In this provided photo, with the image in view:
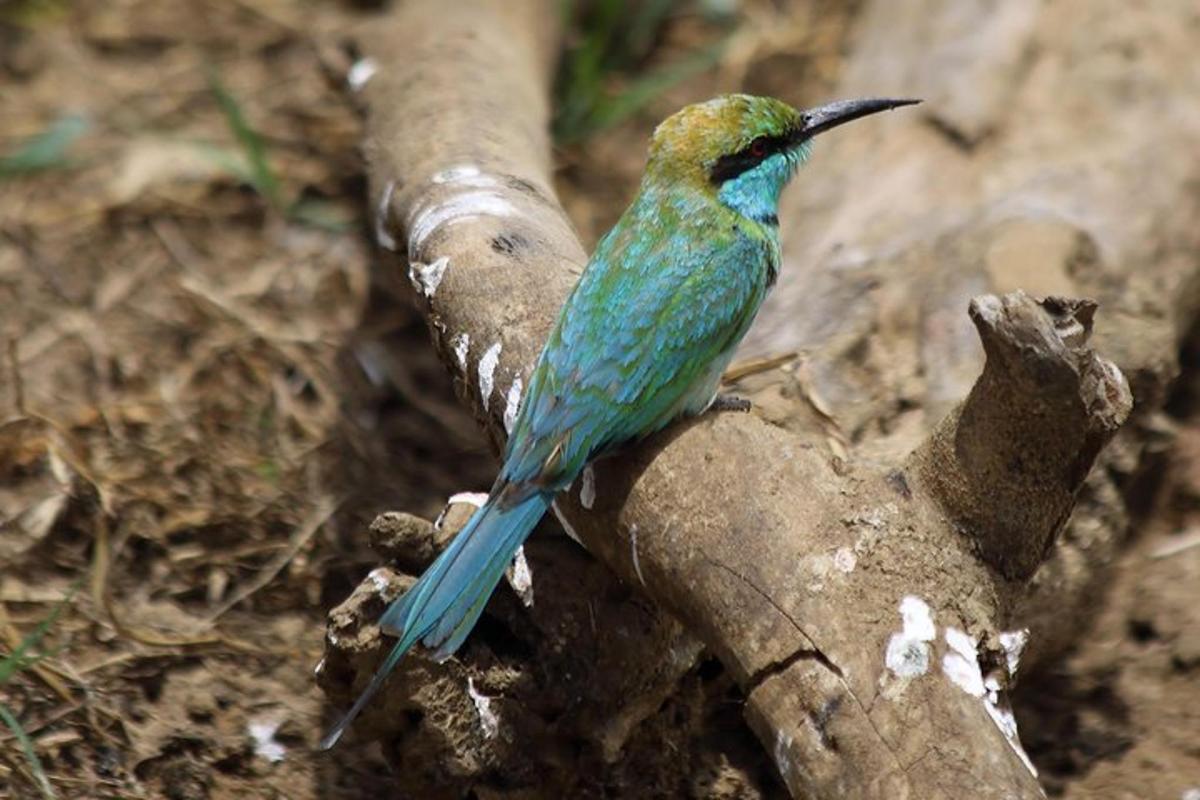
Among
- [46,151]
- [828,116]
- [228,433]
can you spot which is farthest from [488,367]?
[46,151]

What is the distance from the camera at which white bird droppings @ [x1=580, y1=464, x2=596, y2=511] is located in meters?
2.88

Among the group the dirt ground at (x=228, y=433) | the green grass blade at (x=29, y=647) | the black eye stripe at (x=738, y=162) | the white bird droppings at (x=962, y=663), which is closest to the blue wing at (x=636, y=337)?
the black eye stripe at (x=738, y=162)

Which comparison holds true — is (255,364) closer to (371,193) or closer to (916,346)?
(371,193)

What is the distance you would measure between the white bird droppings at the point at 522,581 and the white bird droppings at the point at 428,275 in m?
0.69

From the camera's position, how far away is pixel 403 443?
4.26 m

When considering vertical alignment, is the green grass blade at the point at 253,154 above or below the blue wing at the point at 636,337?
below

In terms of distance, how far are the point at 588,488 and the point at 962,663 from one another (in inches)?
29.9

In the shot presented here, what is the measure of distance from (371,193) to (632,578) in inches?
59.0

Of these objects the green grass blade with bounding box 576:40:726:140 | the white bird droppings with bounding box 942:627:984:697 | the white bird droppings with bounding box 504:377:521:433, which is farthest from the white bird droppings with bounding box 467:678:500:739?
the green grass blade with bounding box 576:40:726:140

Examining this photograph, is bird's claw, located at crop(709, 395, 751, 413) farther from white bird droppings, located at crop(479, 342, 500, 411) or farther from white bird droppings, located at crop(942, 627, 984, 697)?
white bird droppings, located at crop(942, 627, 984, 697)

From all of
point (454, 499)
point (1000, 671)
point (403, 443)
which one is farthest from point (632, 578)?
point (403, 443)

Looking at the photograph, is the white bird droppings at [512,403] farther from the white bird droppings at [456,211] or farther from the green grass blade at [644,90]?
the green grass blade at [644,90]

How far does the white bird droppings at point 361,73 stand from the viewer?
170 inches

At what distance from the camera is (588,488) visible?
2908 millimetres
